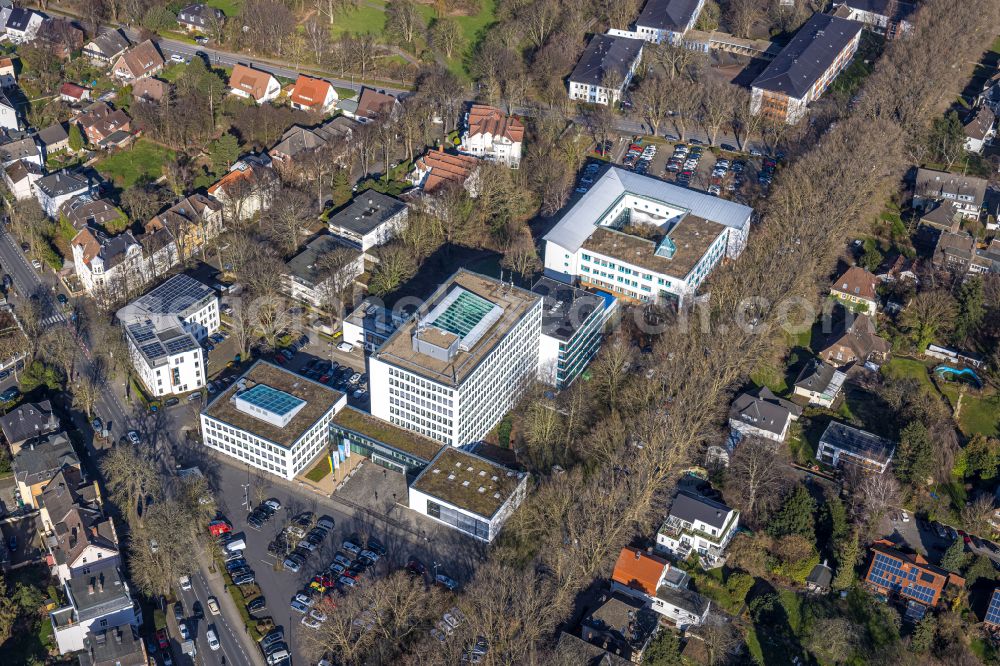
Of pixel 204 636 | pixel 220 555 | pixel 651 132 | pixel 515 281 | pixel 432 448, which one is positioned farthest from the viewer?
pixel 651 132

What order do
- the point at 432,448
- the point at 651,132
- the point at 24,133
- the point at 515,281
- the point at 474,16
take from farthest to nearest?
the point at 474,16 < the point at 651,132 < the point at 24,133 < the point at 515,281 < the point at 432,448

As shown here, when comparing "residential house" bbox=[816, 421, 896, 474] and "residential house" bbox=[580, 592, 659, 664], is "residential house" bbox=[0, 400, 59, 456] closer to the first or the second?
"residential house" bbox=[580, 592, 659, 664]

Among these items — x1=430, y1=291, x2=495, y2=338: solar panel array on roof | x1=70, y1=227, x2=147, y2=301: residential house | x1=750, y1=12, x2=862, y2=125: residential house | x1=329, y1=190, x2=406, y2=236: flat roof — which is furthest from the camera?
x1=750, y1=12, x2=862, y2=125: residential house

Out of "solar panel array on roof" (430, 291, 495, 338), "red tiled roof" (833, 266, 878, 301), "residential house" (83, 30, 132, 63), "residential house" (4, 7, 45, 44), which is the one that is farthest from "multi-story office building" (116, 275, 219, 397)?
"residential house" (4, 7, 45, 44)

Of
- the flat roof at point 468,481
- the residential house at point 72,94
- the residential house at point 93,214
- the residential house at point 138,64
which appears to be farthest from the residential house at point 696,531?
the residential house at point 72,94

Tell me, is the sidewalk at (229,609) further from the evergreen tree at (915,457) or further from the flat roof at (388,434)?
the evergreen tree at (915,457)

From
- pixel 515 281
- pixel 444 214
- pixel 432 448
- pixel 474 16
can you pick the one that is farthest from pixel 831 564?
pixel 474 16

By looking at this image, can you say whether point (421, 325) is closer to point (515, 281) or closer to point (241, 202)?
point (515, 281)
